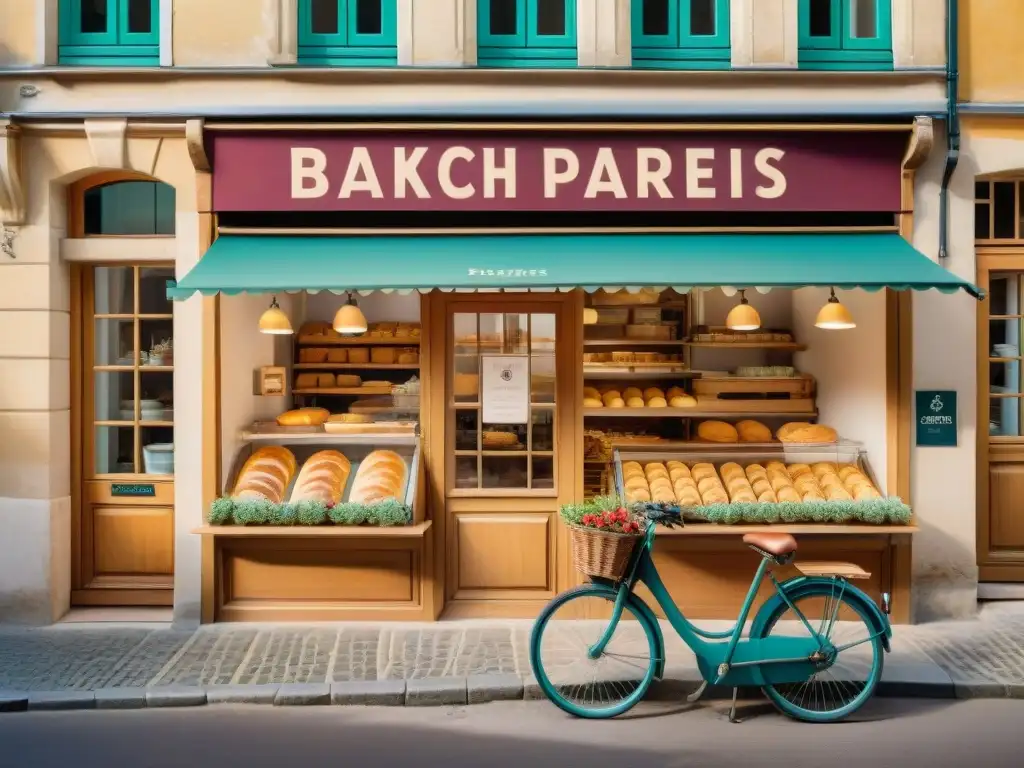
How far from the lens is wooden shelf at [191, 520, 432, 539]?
7.23m

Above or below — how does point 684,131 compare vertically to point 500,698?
above

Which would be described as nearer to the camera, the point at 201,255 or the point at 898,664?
the point at 898,664

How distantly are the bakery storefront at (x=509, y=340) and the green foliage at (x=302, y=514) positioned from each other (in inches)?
0.8

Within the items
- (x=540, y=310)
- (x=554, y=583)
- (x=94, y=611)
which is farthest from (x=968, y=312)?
(x=94, y=611)

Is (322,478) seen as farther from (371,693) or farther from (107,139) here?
(107,139)

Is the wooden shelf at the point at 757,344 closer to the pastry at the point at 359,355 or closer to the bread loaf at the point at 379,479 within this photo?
the pastry at the point at 359,355

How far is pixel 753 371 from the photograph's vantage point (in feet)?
32.4

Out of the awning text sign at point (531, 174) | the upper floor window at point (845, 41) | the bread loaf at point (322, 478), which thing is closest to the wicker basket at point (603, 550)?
the bread loaf at point (322, 478)

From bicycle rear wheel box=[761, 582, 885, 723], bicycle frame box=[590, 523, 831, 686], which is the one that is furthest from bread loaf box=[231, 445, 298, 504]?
bicycle rear wheel box=[761, 582, 885, 723]

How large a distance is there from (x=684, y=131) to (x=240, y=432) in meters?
4.81

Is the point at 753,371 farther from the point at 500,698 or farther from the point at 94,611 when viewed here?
the point at 94,611

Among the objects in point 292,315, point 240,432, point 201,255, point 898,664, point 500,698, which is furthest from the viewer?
point 292,315

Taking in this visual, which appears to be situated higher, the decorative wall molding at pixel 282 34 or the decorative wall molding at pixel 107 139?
the decorative wall molding at pixel 282 34

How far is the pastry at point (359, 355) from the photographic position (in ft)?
32.8
